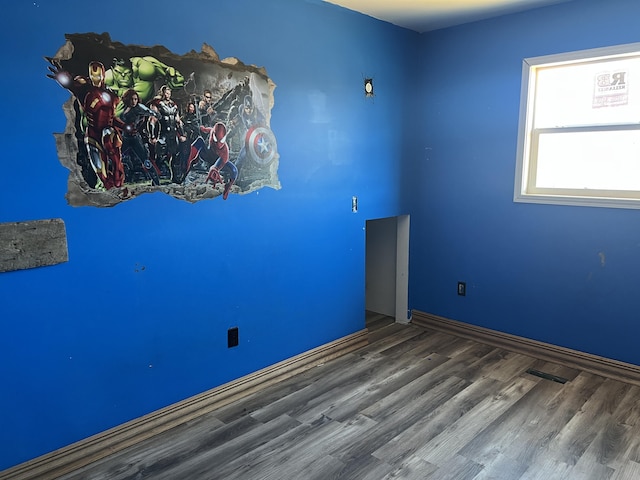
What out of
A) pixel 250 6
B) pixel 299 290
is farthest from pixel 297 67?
pixel 299 290

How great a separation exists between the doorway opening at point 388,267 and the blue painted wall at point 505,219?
0.10 m

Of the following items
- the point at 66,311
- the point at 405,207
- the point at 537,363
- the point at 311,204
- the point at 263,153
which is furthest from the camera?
the point at 405,207

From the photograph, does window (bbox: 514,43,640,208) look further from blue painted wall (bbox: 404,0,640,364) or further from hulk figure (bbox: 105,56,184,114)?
hulk figure (bbox: 105,56,184,114)

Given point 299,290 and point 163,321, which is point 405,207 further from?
point 163,321

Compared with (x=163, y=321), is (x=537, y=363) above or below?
below

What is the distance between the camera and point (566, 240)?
3.34m

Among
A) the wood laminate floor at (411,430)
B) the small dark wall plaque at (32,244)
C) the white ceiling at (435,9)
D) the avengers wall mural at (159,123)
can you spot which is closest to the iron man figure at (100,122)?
the avengers wall mural at (159,123)

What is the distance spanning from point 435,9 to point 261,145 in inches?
62.7

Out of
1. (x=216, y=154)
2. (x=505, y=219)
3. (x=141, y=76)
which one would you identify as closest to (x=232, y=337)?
(x=216, y=154)

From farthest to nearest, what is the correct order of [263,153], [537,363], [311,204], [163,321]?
[537,363], [311,204], [263,153], [163,321]

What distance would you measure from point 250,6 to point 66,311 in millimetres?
1923

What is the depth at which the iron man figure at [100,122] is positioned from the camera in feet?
7.07

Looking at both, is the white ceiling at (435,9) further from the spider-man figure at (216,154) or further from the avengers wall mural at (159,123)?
the spider-man figure at (216,154)

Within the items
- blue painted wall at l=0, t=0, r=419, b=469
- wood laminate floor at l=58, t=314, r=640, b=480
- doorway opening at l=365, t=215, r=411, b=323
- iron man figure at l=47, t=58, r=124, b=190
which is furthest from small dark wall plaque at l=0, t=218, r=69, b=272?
doorway opening at l=365, t=215, r=411, b=323
